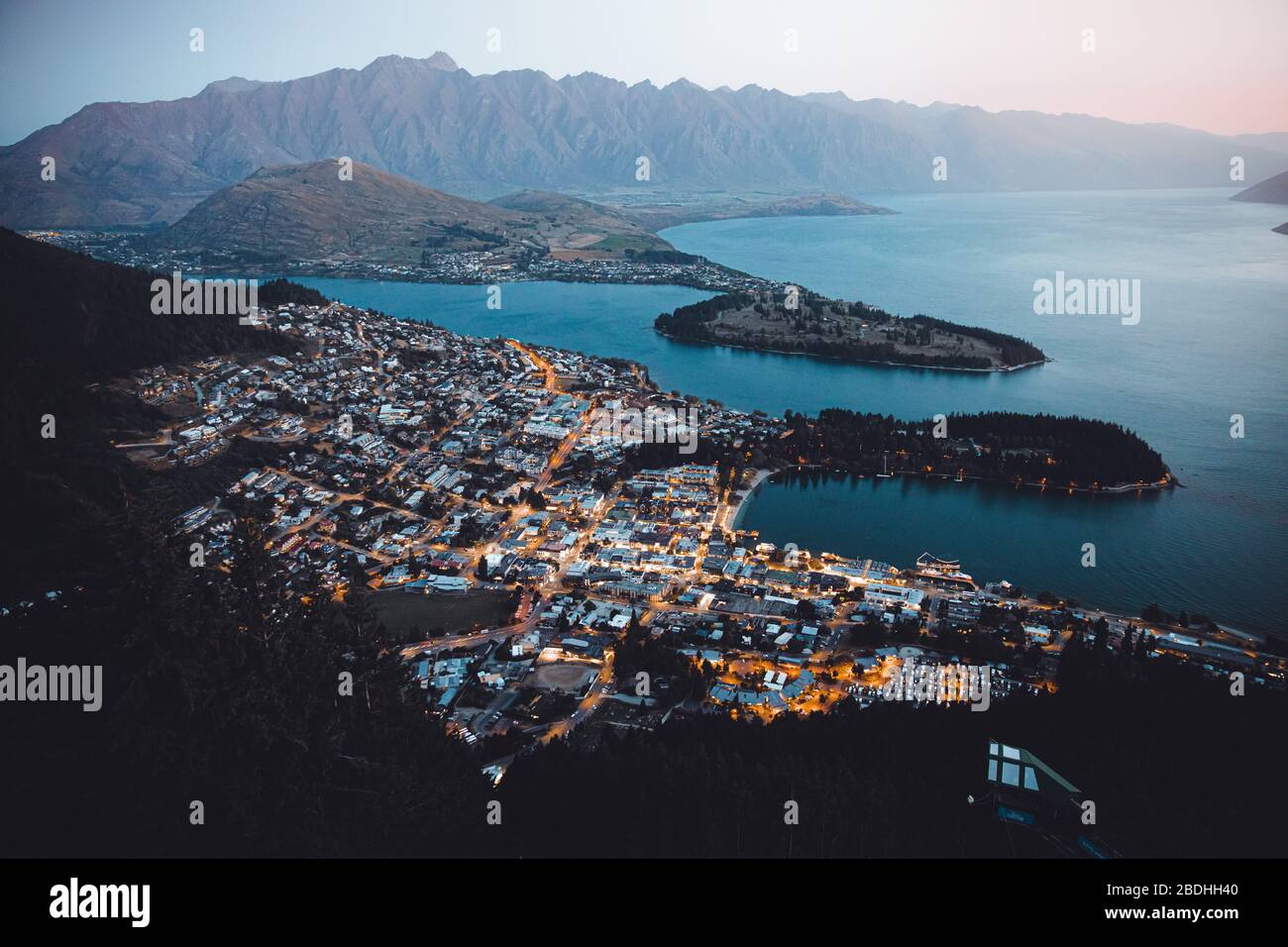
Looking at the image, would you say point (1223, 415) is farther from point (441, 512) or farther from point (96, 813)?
point (96, 813)

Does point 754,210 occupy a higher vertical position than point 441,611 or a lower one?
higher

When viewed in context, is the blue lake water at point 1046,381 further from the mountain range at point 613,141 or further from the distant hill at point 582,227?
the mountain range at point 613,141

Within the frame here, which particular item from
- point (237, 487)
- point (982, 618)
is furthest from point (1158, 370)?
point (237, 487)

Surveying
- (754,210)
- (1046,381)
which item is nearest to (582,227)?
(754,210)

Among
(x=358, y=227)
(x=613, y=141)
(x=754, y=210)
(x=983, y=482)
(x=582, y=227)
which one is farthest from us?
(x=613, y=141)

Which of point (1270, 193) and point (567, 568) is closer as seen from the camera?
point (567, 568)

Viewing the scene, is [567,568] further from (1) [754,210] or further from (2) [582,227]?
(1) [754,210]

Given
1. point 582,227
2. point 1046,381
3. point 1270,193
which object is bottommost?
point 1046,381

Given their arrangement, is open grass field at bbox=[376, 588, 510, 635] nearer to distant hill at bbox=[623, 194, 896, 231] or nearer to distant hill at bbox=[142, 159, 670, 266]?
distant hill at bbox=[142, 159, 670, 266]

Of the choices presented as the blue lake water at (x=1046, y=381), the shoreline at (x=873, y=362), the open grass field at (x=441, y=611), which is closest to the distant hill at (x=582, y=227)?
the blue lake water at (x=1046, y=381)
